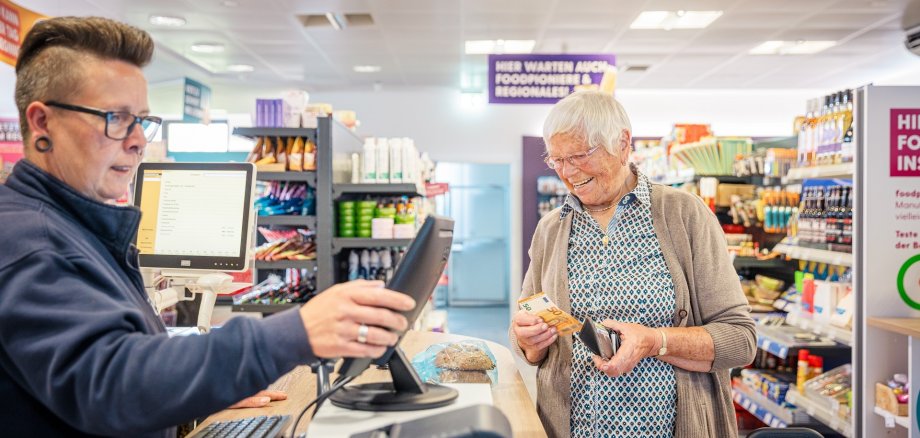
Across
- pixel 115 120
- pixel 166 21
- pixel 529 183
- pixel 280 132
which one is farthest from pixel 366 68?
pixel 115 120

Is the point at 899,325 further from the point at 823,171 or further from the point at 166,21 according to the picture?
the point at 166,21

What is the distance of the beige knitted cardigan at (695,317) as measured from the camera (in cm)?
194

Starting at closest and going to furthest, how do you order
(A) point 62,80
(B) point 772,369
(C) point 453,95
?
(A) point 62,80 < (B) point 772,369 < (C) point 453,95

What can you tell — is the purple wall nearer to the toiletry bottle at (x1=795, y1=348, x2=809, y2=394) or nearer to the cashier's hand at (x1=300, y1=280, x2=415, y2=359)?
the toiletry bottle at (x1=795, y1=348, x2=809, y2=394)

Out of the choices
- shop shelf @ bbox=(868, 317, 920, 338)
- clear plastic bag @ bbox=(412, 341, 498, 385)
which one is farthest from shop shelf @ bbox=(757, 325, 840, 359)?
clear plastic bag @ bbox=(412, 341, 498, 385)

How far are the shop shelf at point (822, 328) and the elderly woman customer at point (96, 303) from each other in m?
3.40

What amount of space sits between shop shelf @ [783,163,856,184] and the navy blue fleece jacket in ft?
11.0

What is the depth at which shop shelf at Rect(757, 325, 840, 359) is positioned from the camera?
431 centimetres

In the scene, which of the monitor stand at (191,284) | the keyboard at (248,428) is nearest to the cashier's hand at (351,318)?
the keyboard at (248,428)

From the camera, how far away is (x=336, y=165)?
4582 mm

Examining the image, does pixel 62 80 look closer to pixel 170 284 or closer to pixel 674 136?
pixel 170 284

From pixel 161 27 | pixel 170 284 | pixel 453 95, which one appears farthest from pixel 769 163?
pixel 453 95

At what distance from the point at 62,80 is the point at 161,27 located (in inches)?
283

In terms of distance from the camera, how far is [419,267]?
3.83ft
